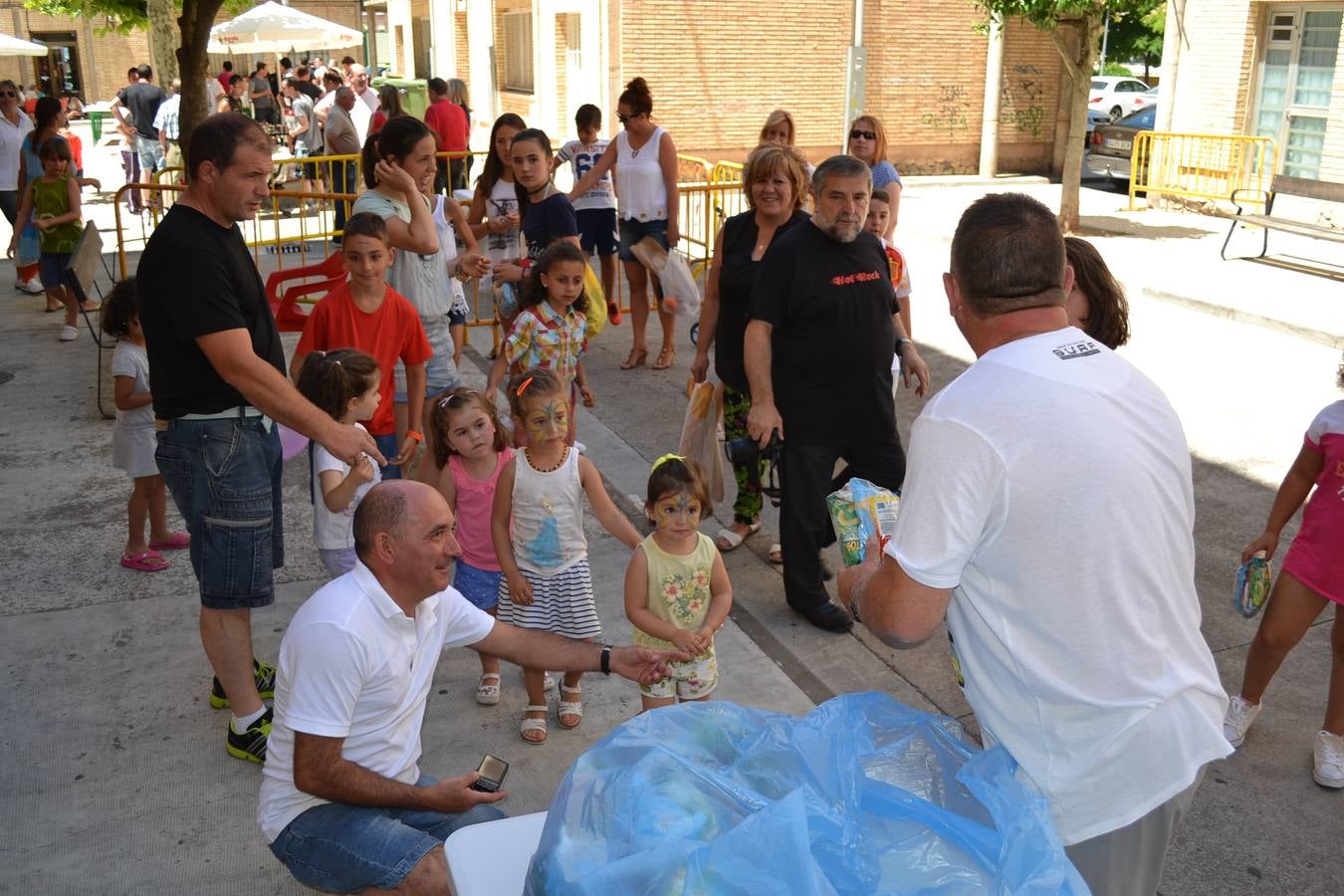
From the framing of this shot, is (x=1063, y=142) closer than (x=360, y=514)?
No

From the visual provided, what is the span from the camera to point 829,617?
17.0 ft

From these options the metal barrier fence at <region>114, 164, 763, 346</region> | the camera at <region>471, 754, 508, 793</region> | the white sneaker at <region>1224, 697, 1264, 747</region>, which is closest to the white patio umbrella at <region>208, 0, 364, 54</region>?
the metal barrier fence at <region>114, 164, 763, 346</region>

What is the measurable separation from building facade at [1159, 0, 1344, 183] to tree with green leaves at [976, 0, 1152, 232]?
76.6 inches

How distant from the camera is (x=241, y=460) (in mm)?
3955

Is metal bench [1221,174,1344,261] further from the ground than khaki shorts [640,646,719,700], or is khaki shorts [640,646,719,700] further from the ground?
metal bench [1221,174,1344,261]

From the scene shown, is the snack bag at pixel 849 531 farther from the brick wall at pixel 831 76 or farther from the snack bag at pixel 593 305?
the brick wall at pixel 831 76

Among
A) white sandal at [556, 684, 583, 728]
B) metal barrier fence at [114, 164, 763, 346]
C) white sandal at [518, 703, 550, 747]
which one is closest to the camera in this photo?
white sandal at [518, 703, 550, 747]

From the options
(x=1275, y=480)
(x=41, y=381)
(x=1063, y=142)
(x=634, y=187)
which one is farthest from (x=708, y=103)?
(x=1275, y=480)

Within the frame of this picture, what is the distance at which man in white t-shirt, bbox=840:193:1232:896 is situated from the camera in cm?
210

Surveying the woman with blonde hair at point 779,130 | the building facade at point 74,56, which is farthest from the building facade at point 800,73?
the building facade at point 74,56

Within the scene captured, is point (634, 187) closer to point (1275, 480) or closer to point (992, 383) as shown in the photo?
point (1275, 480)

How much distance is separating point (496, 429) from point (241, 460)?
95 cm

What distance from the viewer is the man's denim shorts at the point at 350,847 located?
276 centimetres

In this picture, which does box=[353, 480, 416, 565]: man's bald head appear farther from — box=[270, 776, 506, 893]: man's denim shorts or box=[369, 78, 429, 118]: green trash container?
box=[369, 78, 429, 118]: green trash container
